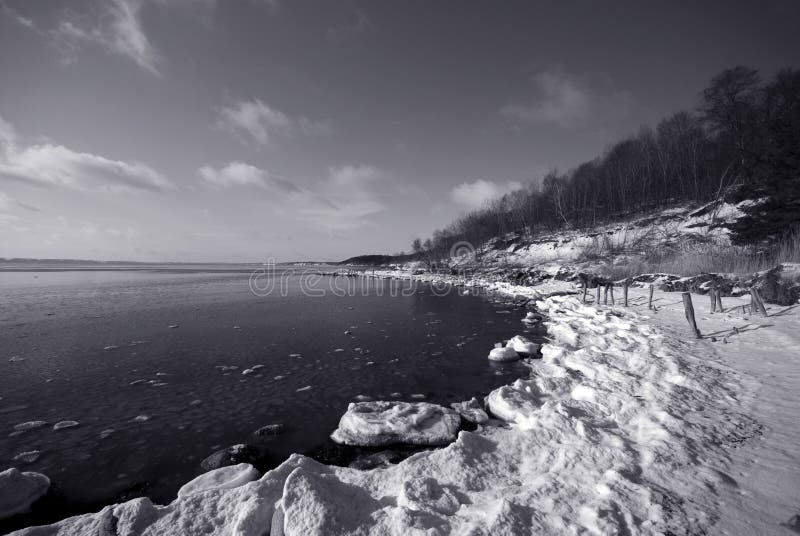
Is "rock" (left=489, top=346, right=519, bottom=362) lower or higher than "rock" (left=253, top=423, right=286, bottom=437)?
higher

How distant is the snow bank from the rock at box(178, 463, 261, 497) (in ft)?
1.34

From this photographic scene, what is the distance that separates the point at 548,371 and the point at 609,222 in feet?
156

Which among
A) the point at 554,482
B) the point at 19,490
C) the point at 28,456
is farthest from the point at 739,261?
the point at 28,456

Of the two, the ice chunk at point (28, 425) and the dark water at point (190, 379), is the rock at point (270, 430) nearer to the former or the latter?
the dark water at point (190, 379)

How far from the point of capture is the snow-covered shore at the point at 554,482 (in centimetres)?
240

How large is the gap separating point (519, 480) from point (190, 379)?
7301 mm

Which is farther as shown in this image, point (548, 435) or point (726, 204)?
point (726, 204)

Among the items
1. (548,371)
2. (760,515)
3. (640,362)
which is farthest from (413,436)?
(640,362)

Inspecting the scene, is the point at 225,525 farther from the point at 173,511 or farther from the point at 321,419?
the point at 321,419

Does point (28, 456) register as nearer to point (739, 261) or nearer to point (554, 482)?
point (554, 482)

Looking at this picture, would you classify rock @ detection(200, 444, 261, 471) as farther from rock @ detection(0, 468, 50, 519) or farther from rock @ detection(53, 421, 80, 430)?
rock @ detection(53, 421, 80, 430)

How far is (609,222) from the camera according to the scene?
4428 cm

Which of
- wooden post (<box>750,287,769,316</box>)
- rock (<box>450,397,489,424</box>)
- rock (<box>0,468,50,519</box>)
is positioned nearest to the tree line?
wooden post (<box>750,287,769,316</box>)

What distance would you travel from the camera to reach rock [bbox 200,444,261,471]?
3979mm
